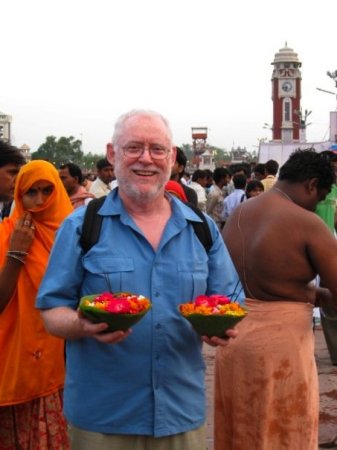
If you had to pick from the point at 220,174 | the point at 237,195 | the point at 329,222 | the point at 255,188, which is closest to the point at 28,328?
the point at 329,222

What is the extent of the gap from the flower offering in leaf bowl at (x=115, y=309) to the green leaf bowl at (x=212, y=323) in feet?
0.55

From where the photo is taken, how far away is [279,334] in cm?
365

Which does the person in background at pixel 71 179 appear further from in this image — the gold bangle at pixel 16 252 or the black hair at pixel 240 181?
the black hair at pixel 240 181

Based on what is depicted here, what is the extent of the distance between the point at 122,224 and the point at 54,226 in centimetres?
103

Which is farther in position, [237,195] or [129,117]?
[237,195]

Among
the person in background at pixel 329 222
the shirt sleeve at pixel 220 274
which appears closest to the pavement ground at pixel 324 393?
the person in background at pixel 329 222

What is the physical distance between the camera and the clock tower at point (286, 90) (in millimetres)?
85500

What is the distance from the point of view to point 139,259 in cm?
254

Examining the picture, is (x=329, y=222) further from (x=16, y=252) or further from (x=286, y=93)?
(x=286, y=93)

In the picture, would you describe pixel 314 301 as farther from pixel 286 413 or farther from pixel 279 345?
pixel 286 413

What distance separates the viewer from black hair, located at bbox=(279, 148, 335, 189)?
383 cm

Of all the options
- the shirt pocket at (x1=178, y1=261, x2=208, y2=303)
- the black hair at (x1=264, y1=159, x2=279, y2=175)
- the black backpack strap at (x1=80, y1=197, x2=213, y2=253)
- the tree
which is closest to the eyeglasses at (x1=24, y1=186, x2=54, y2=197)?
the black backpack strap at (x1=80, y1=197, x2=213, y2=253)

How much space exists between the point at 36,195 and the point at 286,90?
279ft

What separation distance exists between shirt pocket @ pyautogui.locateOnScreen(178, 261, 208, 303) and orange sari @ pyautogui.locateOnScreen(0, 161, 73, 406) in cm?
109
